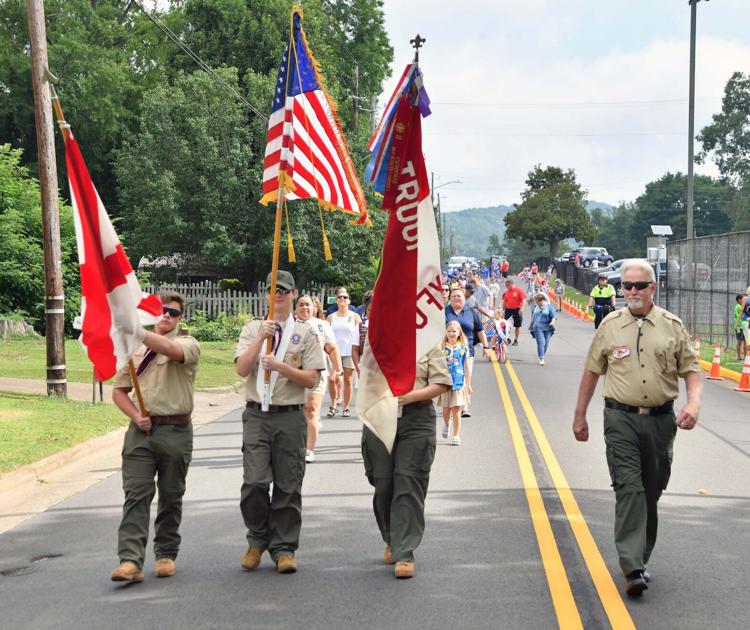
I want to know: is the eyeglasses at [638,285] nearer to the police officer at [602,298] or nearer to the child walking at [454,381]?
the child walking at [454,381]

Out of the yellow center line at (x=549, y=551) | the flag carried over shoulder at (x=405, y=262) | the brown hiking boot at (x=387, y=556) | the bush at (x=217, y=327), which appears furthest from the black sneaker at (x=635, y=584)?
the bush at (x=217, y=327)

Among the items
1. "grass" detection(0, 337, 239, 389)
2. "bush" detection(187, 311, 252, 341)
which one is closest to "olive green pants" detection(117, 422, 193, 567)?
"grass" detection(0, 337, 239, 389)

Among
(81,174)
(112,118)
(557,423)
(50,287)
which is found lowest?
(557,423)

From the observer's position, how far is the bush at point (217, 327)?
3434cm

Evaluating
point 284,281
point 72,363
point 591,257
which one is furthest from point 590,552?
point 591,257

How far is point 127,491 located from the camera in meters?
7.12

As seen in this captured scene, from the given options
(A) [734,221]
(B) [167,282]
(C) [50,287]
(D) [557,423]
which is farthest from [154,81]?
(A) [734,221]

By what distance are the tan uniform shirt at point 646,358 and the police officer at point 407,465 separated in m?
1.11

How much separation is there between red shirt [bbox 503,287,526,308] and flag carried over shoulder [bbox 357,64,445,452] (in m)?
22.4

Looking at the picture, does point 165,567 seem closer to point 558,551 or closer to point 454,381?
point 558,551

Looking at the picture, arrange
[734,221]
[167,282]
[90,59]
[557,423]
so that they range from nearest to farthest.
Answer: [557,423], [167,282], [90,59], [734,221]

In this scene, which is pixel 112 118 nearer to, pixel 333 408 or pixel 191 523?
pixel 333 408

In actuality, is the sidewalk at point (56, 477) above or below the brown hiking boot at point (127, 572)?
below

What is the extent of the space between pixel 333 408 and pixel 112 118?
35.9 metres
